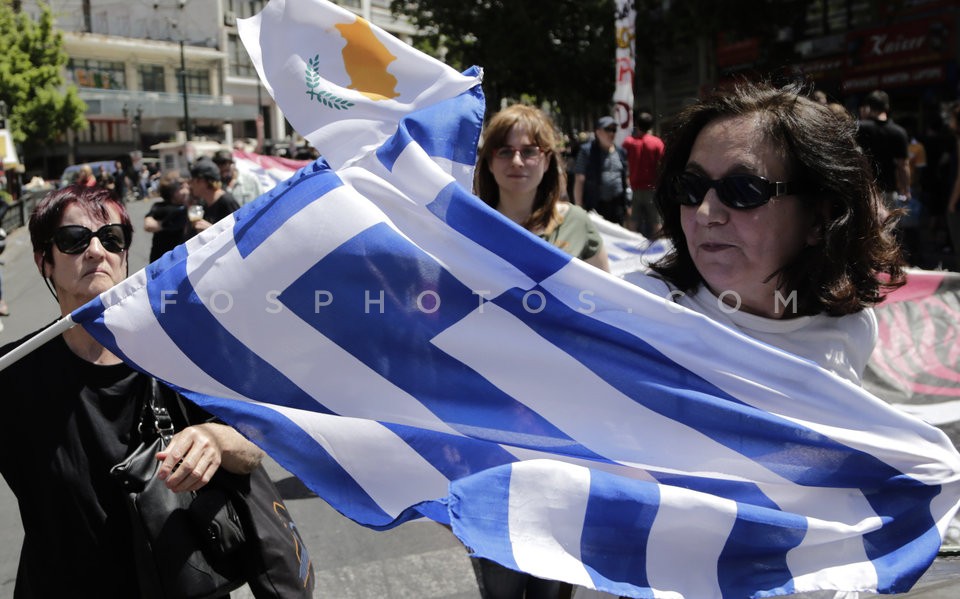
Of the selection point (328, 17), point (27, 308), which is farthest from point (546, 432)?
point (27, 308)

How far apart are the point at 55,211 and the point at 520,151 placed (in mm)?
2112

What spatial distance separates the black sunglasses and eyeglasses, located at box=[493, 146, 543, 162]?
6.97 ft

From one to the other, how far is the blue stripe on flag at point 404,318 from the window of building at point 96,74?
6725 cm

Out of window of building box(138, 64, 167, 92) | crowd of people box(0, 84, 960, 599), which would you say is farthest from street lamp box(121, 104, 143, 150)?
crowd of people box(0, 84, 960, 599)

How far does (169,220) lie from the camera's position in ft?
29.7

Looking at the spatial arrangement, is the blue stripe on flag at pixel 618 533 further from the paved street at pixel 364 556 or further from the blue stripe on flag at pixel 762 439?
the paved street at pixel 364 556

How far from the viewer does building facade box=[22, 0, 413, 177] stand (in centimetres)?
6297

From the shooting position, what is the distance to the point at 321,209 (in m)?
2.19

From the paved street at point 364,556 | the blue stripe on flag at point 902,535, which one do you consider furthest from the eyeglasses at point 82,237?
the paved street at point 364,556

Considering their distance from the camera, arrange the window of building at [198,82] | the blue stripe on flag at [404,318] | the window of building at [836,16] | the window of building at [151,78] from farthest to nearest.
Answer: the window of building at [198,82] → the window of building at [151,78] → the window of building at [836,16] → the blue stripe on flag at [404,318]

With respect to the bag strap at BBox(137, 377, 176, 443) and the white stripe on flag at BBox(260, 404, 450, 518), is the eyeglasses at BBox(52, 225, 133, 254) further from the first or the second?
the white stripe on flag at BBox(260, 404, 450, 518)

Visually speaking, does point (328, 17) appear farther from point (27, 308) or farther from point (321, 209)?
point (27, 308)

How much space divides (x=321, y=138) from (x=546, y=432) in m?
1.12

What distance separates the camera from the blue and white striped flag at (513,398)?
1.73 metres
